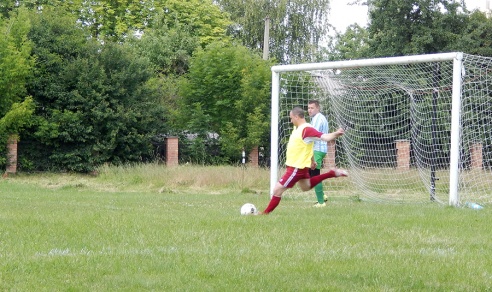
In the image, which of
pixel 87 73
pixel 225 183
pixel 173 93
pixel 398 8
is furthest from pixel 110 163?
pixel 398 8

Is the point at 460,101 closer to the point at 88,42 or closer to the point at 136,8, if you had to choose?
the point at 88,42

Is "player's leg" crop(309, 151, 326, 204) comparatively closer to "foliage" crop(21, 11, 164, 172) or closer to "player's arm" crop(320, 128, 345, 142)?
"player's arm" crop(320, 128, 345, 142)

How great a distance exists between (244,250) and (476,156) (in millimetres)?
9798

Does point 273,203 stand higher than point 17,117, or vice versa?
point 17,117

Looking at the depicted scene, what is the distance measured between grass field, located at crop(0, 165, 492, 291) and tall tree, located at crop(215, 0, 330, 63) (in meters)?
39.2

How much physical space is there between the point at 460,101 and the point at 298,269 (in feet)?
27.8

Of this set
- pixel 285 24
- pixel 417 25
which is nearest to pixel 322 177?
pixel 417 25

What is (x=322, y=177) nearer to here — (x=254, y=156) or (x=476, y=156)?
(x=476, y=156)

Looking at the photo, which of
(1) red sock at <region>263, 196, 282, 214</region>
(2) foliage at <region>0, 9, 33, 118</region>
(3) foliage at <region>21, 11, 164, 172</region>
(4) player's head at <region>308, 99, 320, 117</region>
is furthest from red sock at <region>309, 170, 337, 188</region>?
(3) foliage at <region>21, 11, 164, 172</region>

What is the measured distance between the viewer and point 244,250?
772 cm

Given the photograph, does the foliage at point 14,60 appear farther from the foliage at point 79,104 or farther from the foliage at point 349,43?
the foliage at point 349,43

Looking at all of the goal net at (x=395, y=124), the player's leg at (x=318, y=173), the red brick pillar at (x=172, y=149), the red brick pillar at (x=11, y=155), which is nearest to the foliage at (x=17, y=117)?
the red brick pillar at (x=11, y=155)

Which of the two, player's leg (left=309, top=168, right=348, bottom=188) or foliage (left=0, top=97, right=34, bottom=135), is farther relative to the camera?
foliage (left=0, top=97, right=34, bottom=135)

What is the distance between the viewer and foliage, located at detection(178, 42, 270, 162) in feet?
108
